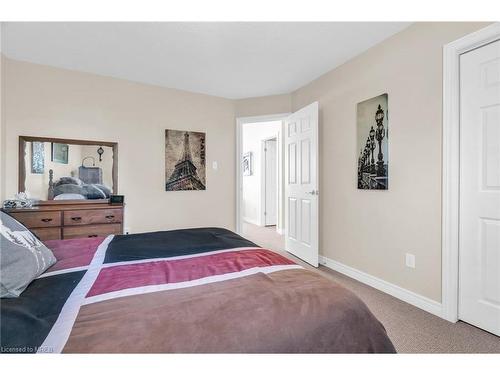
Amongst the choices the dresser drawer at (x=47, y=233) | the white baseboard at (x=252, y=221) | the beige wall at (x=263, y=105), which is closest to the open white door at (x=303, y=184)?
the beige wall at (x=263, y=105)

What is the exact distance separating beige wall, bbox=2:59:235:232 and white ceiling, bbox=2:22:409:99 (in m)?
0.21

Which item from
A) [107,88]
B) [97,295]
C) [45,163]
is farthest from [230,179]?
[97,295]

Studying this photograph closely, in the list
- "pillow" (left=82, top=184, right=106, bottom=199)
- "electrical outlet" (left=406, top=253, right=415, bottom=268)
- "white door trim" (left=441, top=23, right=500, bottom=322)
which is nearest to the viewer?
"white door trim" (left=441, top=23, right=500, bottom=322)

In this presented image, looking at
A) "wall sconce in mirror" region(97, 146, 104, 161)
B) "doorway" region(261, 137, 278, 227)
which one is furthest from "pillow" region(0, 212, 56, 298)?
"doorway" region(261, 137, 278, 227)

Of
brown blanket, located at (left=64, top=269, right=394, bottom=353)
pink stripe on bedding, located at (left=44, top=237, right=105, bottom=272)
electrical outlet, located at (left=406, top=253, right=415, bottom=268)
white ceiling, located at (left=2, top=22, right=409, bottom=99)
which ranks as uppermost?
white ceiling, located at (left=2, top=22, right=409, bottom=99)

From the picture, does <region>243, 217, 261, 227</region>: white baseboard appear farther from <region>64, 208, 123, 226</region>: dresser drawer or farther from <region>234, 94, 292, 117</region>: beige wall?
<region>64, 208, 123, 226</region>: dresser drawer

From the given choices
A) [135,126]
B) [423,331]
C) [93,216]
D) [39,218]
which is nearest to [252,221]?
[135,126]

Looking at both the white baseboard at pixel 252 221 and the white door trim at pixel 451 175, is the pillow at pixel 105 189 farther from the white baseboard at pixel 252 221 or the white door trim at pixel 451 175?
the white baseboard at pixel 252 221

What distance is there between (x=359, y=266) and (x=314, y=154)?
1340 mm

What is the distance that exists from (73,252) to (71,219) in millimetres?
1525

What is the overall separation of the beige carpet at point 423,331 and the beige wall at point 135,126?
95.9 inches

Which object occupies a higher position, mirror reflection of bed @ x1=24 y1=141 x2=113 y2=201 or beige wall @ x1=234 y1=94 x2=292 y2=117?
beige wall @ x1=234 y1=94 x2=292 y2=117

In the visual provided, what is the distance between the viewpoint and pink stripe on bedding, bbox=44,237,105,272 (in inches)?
47.1

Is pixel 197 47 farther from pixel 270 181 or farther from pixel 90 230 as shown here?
pixel 270 181
